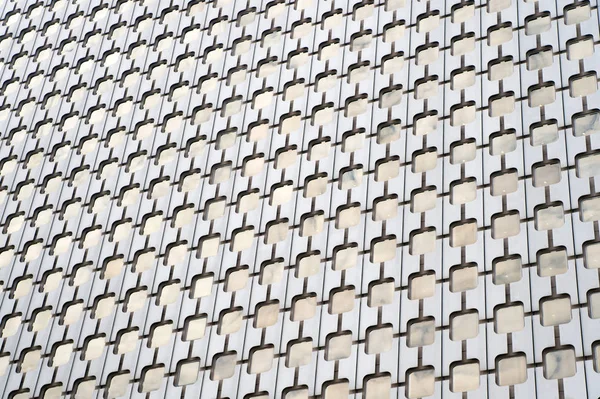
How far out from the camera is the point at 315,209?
3152cm

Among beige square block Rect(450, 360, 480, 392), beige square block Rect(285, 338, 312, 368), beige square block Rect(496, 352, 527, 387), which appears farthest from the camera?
beige square block Rect(285, 338, 312, 368)

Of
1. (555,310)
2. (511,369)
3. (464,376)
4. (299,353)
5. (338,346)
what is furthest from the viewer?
(299,353)

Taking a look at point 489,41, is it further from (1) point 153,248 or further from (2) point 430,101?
(1) point 153,248

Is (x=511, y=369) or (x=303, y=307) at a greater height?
(x=303, y=307)

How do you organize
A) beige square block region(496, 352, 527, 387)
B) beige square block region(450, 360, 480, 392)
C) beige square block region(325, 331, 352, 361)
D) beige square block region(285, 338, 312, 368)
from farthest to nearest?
beige square block region(285, 338, 312, 368), beige square block region(325, 331, 352, 361), beige square block region(450, 360, 480, 392), beige square block region(496, 352, 527, 387)

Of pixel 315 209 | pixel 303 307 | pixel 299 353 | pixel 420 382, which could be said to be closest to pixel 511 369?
pixel 420 382

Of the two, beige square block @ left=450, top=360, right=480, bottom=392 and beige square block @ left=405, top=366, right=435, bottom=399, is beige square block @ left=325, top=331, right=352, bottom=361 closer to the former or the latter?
beige square block @ left=405, top=366, right=435, bottom=399

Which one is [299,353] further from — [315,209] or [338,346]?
[315,209]

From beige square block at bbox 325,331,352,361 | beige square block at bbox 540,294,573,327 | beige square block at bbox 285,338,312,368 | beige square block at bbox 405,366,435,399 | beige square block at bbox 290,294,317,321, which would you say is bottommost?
beige square block at bbox 405,366,435,399

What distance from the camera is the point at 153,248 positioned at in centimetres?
3316

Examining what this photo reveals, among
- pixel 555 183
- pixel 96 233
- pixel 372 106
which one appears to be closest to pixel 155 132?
pixel 96 233

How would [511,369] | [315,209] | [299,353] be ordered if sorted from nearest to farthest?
[511,369], [299,353], [315,209]

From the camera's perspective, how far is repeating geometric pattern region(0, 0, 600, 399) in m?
27.0

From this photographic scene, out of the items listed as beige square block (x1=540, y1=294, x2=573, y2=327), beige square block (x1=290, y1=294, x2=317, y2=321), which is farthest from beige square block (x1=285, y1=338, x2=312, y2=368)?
beige square block (x1=540, y1=294, x2=573, y2=327)
